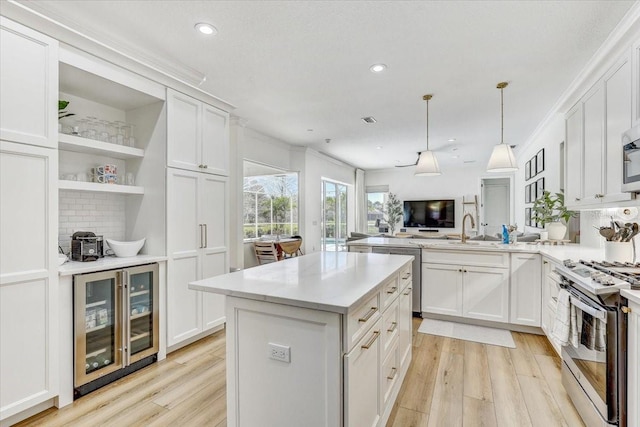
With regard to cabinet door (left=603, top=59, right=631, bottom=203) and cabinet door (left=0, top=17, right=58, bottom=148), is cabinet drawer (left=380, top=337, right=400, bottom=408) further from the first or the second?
cabinet door (left=0, top=17, right=58, bottom=148)

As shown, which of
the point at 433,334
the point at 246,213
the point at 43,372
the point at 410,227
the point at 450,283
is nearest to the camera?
the point at 43,372

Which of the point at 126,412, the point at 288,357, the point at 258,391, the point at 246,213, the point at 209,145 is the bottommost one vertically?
the point at 126,412

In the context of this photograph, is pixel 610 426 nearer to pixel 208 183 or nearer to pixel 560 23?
pixel 560 23

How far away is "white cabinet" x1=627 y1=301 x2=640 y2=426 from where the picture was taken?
57.6 inches

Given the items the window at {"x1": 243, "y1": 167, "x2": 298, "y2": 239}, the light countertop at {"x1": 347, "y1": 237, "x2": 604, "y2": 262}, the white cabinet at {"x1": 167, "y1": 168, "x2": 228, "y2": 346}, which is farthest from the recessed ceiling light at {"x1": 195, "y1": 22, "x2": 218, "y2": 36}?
the window at {"x1": 243, "y1": 167, "x2": 298, "y2": 239}

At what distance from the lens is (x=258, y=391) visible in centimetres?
149

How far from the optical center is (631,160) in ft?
6.41

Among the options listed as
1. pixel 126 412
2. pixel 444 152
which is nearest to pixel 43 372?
pixel 126 412

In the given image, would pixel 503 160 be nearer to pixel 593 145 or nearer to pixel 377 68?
pixel 593 145

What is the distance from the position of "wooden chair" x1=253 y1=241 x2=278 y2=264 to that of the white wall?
5328 mm

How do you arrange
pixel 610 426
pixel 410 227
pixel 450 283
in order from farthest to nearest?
pixel 410 227 → pixel 450 283 → pixel 610 426

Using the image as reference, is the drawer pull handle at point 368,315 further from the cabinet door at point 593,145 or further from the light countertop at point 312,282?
the cabinet door at point 593,145

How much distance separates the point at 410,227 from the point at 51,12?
904cm

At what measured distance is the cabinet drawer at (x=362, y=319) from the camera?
133cm
